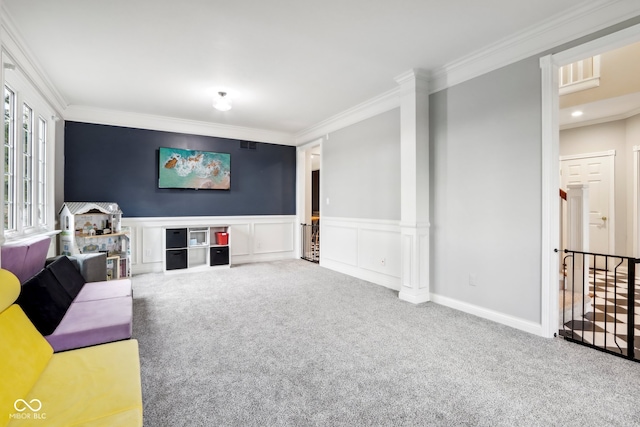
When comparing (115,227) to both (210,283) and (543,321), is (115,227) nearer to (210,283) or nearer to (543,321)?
(210,283)

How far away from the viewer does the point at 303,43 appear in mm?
Answer: 3105

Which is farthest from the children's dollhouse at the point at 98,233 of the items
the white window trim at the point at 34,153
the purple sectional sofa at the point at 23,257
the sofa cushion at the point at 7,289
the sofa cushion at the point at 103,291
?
the sofa cushion at the point at 7,289

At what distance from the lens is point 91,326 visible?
7.17 ft

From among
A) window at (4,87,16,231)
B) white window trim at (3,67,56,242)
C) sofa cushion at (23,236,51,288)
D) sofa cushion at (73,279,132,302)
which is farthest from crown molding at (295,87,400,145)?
sofa cushion at (23,236,51,288)

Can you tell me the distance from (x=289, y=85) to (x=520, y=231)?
3.17 m

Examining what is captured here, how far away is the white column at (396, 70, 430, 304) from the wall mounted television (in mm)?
3697

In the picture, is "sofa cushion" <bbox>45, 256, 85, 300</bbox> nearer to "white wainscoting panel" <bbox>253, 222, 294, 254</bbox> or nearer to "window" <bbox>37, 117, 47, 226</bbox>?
"window" <bbox>37, 117, 47, 226</bbox>

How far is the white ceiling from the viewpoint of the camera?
2555 millimetres

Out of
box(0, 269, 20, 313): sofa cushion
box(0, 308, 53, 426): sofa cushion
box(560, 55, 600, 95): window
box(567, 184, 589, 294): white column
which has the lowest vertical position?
box(0, 308, 53, 426): sofa cushion

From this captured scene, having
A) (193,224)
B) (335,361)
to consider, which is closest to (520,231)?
(335,361)

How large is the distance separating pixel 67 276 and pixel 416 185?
3.66 metres

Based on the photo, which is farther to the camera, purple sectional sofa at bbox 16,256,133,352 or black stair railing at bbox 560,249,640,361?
black stair railing at bbox 560,249,640,361

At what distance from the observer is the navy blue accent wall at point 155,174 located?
5.09 metres

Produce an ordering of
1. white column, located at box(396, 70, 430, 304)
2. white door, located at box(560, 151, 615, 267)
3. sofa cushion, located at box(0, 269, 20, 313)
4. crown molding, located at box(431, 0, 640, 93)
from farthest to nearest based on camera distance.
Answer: white door, located at box(560, 151, 615, 267), white column, located at box(396, 70, 430, 304), crown molding, located at box(431, 0, 640, 93), sofa cushion, located at box(0, 269, 20, 313)
